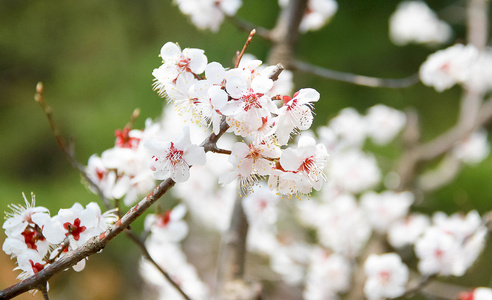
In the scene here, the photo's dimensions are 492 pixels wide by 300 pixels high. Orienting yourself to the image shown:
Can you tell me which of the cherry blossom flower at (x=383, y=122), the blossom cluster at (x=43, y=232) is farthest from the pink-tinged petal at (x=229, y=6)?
the cherry blossom flower at (x=383, y=122)

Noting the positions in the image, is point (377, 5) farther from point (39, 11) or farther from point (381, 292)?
point (381, 292)

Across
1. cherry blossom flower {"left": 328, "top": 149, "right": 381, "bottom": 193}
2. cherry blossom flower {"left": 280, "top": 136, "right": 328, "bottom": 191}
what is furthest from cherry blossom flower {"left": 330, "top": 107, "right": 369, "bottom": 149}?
cherry blossom flower {"left": 280, "top": 136, "right": 328, "bottom": 191}

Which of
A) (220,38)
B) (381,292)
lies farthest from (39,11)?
(381,292)

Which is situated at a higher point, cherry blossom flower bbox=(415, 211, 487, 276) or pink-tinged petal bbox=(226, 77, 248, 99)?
pink-tinged petal bbox=(226, 77, 248, 99)

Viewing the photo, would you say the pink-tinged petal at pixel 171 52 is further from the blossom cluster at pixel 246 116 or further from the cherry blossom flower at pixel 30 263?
the cherry blossom flower at pixel 30 263

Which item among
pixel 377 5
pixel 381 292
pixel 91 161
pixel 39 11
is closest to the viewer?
pixel 91 161

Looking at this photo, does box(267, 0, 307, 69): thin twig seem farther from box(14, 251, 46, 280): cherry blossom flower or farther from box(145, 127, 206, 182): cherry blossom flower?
box(14, 251, 46, 280): cherry blossom flower

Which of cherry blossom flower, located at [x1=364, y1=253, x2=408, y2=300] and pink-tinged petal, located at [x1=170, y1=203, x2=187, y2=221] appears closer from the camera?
pink-tinged petal, located at [x1=170, y1=203, x2=187, y2=221]
